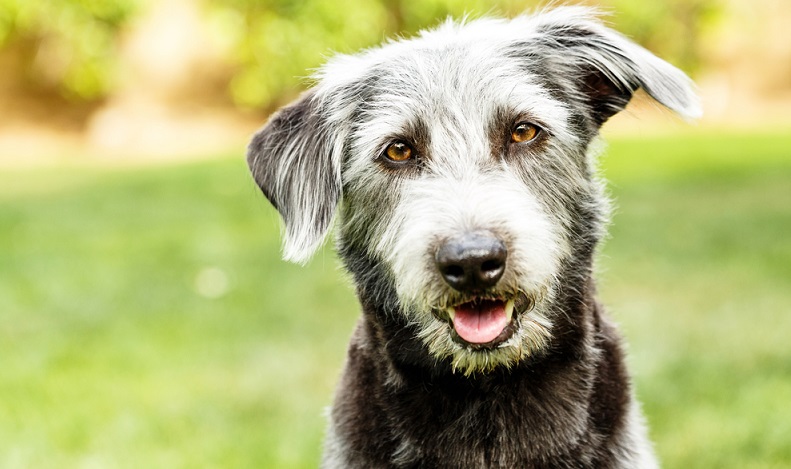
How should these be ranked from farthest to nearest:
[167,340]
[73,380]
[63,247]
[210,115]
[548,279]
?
[210,115]
[63,247]
[167,340]
[73,380]
[548,279]

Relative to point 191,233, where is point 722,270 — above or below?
below

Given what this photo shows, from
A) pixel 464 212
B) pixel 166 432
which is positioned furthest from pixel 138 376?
pixel 464 212

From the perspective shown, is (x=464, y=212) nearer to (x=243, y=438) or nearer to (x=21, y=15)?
(x=243, y=438)

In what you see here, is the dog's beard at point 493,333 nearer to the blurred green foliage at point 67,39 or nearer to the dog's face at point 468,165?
the dog's face at point 468,165

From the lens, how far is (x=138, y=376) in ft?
19.3

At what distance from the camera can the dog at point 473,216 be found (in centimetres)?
303

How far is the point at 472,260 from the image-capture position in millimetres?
2734

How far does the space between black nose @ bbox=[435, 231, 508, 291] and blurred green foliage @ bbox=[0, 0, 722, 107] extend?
18.0 metres

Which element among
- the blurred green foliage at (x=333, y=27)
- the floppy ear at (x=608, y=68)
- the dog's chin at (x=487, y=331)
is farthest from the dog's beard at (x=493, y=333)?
the blurred green foliage at (x=333, y=27)

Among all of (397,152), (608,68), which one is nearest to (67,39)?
(397,152)

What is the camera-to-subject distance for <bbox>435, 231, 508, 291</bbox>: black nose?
2736 mm

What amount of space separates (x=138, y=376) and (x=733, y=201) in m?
7.38

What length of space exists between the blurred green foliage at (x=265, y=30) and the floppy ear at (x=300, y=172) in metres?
17.2

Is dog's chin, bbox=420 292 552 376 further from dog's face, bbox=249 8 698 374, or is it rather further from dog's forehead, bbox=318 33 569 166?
dog's forehead, bbox=318 33 569 166
